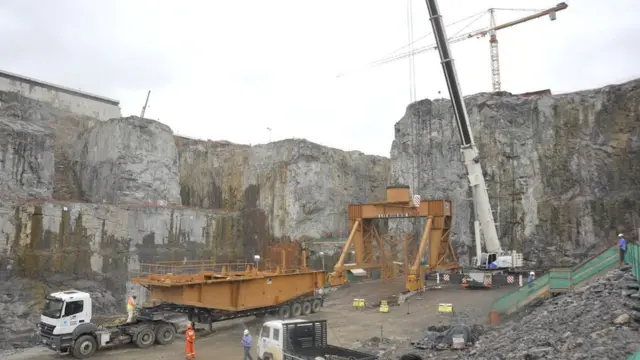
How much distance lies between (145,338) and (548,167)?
107ft

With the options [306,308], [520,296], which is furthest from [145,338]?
[520,296]

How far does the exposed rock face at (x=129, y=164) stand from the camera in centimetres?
3578

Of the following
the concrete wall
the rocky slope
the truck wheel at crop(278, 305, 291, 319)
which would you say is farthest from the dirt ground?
the concrete wall

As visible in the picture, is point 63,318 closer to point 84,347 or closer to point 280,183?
point 84,347

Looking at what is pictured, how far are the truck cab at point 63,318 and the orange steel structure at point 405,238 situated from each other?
11830 mm

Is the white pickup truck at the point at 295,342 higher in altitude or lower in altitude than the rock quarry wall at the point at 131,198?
lower

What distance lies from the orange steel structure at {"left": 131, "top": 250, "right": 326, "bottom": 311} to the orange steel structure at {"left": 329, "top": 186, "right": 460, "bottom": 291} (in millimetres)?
2810

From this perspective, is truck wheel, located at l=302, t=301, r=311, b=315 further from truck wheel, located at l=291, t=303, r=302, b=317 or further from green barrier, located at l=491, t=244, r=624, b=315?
green barrier, located at l=491, t=244, r=624, b=315

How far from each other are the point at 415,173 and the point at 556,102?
1310 centimetres

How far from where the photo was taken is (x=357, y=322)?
65.9 ft

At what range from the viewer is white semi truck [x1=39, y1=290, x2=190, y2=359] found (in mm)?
14531

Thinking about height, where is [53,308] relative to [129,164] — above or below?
below

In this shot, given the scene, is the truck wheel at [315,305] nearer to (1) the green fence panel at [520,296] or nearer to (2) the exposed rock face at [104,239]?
(1) the green fence panel at [520,296]

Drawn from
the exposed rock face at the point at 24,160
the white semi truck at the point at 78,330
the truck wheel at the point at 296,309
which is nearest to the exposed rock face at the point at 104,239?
the exposed rock face at the point at 24,160
